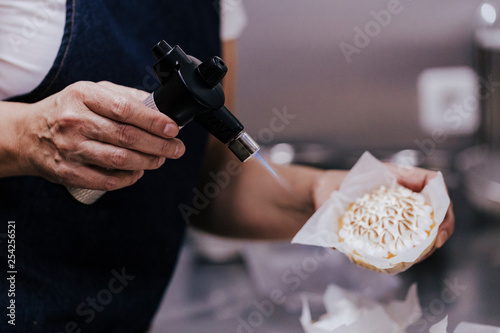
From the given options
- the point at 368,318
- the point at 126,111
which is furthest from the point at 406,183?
the point at 126,111

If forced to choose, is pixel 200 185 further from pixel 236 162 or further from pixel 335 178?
pixel 335 178

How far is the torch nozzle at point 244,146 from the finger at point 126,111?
3.1 inches

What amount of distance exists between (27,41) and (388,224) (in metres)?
0.53

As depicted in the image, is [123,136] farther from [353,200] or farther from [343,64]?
[343,64]

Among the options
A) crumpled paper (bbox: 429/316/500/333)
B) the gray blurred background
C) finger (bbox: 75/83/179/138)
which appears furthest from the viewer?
the gray blurred background

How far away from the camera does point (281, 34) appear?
4.25 feet

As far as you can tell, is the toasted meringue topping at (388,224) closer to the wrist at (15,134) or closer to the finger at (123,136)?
the finger at (123,136)

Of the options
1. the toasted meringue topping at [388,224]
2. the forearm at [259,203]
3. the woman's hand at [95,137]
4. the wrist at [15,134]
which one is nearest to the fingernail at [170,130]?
the woman's hand at [95,137]

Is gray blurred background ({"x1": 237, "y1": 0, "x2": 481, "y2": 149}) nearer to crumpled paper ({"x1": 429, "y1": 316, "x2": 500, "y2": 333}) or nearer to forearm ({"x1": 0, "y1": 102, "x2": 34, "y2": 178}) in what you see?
crumpled paper ({"x1": 429, "y1": 316, "x2": 500, "y2": 333})

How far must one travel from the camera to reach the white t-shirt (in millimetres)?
559

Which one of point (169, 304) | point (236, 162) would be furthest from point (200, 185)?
point (169, 304)

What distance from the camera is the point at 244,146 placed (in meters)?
0.49

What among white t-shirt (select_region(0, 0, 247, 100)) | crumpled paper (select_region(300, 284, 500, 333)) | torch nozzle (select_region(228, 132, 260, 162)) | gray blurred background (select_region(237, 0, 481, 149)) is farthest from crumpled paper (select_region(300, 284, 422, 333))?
gray blurred background (select_region(237, 0, 481, 149))

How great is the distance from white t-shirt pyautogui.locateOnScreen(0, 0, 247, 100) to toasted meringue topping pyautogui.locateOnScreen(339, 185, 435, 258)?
1.54 ft
